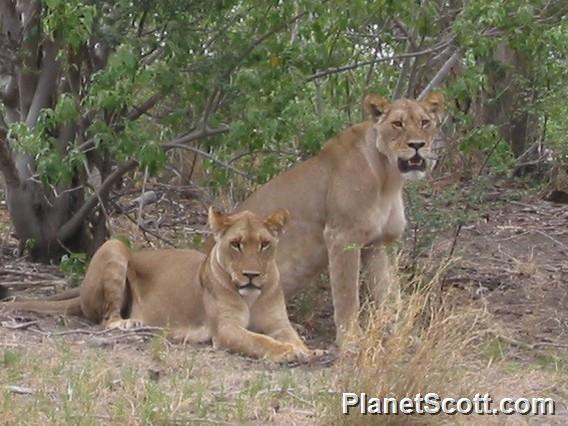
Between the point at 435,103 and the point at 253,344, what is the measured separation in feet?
6.16

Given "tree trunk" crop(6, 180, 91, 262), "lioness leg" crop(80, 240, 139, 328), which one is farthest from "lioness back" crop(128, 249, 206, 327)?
"tree trunk" crop(6, 180, 91, 262)

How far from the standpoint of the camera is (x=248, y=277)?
7.79 m

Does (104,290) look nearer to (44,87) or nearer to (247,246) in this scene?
(247,246)

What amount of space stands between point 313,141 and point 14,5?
2195 millimetres

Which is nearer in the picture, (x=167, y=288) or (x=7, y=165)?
(x=167, y=288)

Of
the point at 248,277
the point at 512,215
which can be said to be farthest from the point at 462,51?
the point at 512,215

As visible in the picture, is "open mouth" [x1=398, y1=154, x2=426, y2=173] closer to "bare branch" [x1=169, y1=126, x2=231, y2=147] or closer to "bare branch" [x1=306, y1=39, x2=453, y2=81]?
"bare branch" [x1=306, y1=39, x2=453, y2=81]

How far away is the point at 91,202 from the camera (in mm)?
9625

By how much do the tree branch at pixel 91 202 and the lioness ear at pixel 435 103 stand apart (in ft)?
6.22

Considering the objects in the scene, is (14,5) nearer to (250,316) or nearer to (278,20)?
(278,20)

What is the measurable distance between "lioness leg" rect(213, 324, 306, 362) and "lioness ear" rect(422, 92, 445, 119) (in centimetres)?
172

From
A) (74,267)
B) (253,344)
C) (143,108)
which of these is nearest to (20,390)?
(253,344)

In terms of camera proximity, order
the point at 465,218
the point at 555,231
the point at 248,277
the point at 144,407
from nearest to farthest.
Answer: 1. the point at 144,407
2. the point at 248,277
3. the point at 465,218
4. the point at 555,231

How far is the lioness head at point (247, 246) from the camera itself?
7.80 m
